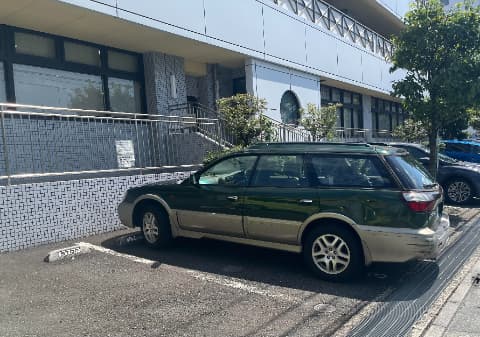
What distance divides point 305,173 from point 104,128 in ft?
16.3

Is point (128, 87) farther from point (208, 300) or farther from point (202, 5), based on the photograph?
point (208, 300)

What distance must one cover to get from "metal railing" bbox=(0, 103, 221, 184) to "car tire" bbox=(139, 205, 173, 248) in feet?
5.68

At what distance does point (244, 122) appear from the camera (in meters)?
8.52

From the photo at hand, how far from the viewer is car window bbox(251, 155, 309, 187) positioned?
481 centimetres

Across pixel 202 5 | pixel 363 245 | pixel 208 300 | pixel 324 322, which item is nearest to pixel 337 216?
pixel 363 245

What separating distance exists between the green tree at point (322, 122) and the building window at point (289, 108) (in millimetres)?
1824

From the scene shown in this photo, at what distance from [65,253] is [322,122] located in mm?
8150

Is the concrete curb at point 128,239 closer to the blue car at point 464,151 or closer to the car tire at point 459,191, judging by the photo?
the car tire at point 459,191

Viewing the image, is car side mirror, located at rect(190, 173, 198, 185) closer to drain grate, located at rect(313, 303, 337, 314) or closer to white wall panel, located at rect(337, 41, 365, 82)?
drain grate, located at rect(313, 303, 337, 314)

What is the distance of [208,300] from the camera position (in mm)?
3998

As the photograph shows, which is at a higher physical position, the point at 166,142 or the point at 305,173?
the point at 166,142

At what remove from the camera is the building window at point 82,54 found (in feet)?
31.2

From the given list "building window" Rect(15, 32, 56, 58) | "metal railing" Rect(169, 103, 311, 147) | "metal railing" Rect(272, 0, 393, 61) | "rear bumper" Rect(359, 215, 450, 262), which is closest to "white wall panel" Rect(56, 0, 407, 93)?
"metal railing" Rect(272, 0, 393, 61)

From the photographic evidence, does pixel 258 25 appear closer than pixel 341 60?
Yes
